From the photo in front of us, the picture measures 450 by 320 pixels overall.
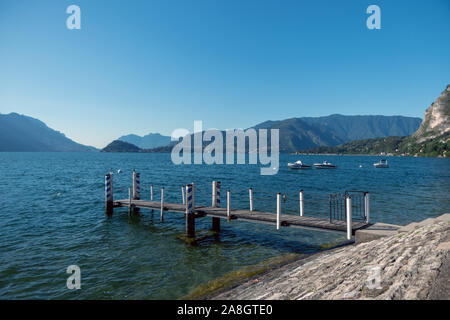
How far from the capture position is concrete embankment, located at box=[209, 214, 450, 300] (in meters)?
5.50

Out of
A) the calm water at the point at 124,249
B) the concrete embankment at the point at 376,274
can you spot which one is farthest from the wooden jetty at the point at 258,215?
the concrete embankment at the point at 376,274

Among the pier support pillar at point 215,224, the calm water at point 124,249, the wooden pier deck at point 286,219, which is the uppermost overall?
the wooden pier deck at point 286,219

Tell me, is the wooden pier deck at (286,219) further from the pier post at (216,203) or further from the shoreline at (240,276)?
the shoreline at (240,276)

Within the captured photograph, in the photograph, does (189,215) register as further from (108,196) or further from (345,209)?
(345,209)

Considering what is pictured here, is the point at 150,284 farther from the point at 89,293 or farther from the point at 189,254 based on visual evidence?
the point at 189,254

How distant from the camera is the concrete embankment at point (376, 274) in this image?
5500 mm

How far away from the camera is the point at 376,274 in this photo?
6.54 metres

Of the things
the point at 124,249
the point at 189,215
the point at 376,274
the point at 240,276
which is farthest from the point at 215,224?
the point at 376,274
